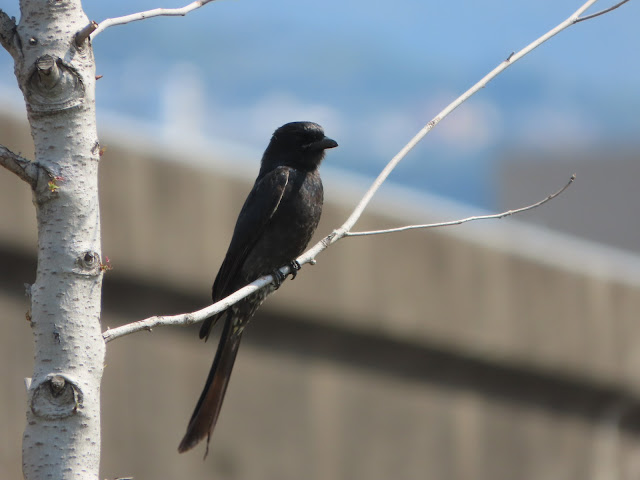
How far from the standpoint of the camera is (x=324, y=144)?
4.87 metres

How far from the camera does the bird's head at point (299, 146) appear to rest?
4.99 meters

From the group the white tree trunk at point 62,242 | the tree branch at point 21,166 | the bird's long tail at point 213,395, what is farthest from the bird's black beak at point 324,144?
the tree branch at point 21,166

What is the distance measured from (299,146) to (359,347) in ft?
14.1

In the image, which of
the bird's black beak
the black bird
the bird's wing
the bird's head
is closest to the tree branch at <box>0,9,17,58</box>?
the black bird

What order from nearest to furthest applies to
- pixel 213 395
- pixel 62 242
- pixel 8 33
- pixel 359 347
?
pixel 62 242 < pixel 8 33 < pixel 213 395 < pixel 359 347

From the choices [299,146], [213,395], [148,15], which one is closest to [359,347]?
[299,146]

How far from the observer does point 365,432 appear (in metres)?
9.04

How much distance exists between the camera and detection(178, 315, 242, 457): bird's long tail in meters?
3.77

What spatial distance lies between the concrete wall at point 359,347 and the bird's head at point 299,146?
8.33 ft

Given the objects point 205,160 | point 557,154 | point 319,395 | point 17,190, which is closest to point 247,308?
point 17,190

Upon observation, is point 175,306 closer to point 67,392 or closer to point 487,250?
point 487,250

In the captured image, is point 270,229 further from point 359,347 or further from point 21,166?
point 359,347

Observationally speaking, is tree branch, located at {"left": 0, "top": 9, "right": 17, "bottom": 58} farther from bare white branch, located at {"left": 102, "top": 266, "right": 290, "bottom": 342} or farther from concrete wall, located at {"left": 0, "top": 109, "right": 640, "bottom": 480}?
concrete wall, located at {"left": 0, "top": 109, "right": 640, "bottom": 480}

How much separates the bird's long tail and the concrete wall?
10.3ft
